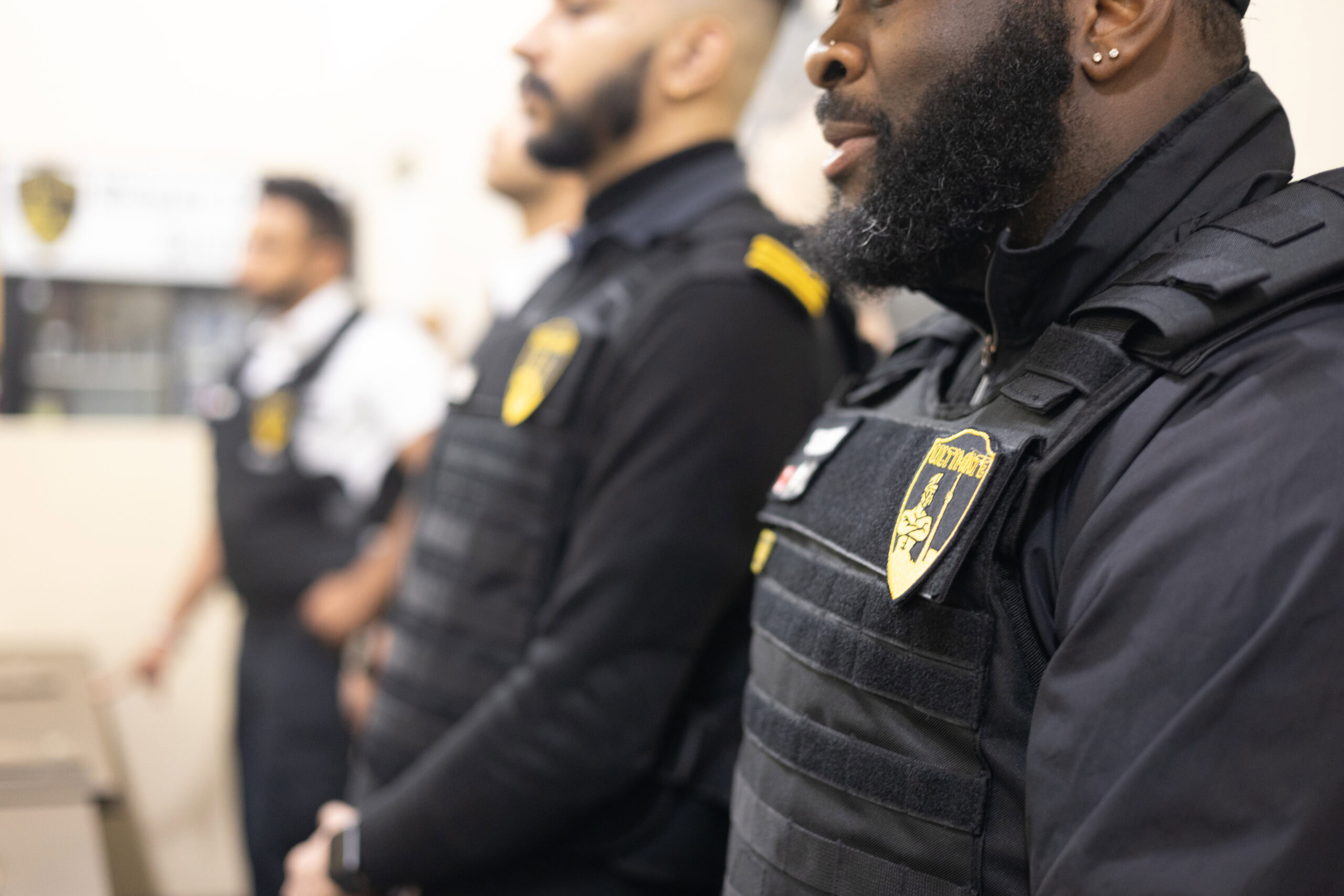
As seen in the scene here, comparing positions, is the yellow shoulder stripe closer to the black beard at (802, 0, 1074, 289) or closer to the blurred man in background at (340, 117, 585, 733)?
the black beard at (802, 0, 1074, 289)

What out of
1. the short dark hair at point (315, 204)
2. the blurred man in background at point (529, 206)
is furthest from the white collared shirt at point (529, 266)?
the short dark hair at point (315, 204)

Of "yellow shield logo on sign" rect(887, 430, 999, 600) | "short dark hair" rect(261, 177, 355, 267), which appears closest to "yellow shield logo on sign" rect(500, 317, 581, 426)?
"yellow shield logo on sign" rect(887, 430, 999, 600)

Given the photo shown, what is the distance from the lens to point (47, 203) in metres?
3.16

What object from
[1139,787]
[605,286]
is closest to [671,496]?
[605,286]

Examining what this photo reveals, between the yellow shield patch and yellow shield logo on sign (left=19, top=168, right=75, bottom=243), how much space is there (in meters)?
1.25

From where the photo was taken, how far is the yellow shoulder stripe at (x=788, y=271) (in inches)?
44.1

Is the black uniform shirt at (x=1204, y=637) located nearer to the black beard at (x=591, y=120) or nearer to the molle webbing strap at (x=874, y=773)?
the molle webbing strap at (x=874, y=773)

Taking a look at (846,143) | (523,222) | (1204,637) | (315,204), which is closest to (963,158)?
(846,143)

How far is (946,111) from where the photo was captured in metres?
0.69

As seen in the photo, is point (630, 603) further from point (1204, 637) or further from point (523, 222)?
point (523, 222)

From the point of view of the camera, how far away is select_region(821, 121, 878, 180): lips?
29.0 inches

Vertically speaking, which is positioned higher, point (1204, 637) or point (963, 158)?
point (963, 158)

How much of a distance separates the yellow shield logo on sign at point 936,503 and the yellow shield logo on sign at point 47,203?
3140mm

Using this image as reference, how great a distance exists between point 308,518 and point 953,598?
1933 mm
